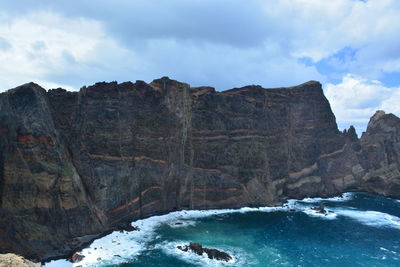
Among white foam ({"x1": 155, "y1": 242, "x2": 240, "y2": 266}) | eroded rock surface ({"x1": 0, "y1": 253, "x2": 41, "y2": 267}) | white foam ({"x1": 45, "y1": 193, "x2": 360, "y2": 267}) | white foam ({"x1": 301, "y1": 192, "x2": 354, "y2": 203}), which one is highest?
eroded rock surface ({"x1": 0, "y1": 253, "x2": 41, "y2": 267})

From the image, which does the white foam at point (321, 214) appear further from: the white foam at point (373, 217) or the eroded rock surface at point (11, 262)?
the eroded rock surface at point (11, 262)

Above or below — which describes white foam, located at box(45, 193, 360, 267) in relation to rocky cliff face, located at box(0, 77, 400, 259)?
below

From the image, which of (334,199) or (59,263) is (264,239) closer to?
(59,263)

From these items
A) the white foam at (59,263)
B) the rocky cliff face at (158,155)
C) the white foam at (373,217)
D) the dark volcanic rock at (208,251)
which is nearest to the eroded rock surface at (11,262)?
the white foam at (59,263)

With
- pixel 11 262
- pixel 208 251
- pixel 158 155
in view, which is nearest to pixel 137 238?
pixel 208 251

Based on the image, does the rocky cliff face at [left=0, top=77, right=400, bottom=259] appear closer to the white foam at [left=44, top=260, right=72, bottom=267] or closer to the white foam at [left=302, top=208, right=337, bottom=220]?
the white foam at [left=44, top=260, right=72, bottom=267]

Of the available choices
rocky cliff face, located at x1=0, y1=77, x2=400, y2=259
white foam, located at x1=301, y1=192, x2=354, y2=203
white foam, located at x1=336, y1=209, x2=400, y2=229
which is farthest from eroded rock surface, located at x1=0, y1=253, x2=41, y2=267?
white foam, located at x1=301, y1=192, x2=354, y2=203

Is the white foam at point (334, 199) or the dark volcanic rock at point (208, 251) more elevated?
the white foam at point (334, 199)
